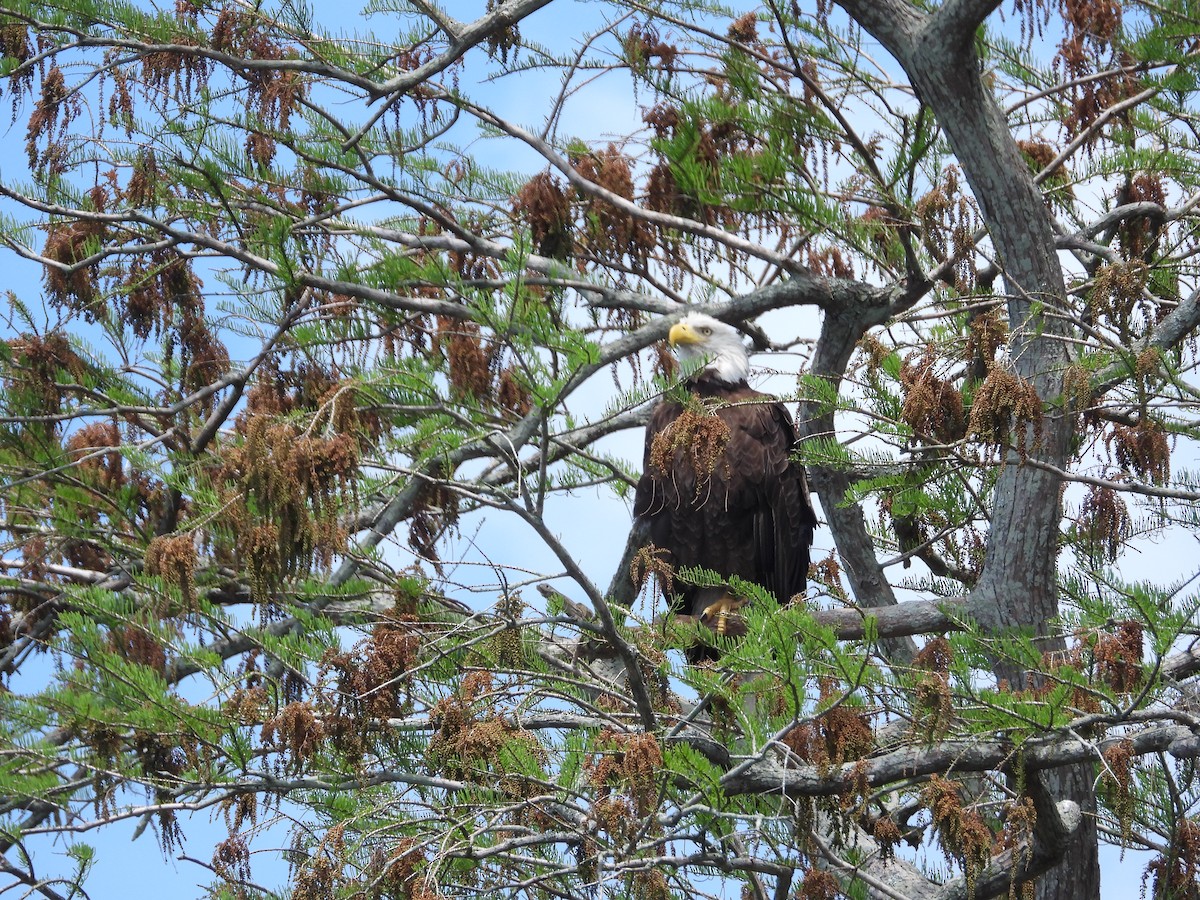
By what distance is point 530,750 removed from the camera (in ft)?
11.1

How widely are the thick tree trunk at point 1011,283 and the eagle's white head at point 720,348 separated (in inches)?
71.7

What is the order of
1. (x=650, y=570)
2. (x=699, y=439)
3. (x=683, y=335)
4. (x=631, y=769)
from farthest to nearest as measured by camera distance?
(x=683, y=335) < (x=650, y=570) < (x=699, y=439) < (x=631, y=769)

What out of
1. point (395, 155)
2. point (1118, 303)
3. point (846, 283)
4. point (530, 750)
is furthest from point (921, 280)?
point (530, 750)

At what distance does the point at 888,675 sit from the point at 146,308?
11.9 ft

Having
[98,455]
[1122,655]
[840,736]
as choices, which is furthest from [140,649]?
[1122,655]

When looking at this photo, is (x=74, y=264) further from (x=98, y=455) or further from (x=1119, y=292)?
(x=1119, y=292)

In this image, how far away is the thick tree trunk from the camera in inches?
171

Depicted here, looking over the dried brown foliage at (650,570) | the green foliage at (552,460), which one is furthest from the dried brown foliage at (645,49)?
the dried brown foliage at (650,570)

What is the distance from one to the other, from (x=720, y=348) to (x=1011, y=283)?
2216 mm

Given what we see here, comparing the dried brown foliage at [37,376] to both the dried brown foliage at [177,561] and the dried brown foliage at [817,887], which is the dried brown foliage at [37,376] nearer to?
the dried brown foliage at [177,561]

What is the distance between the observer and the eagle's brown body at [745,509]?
5.59m

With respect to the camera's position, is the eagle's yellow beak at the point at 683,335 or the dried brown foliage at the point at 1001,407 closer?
the dried brown foliage at the point at 1001,407

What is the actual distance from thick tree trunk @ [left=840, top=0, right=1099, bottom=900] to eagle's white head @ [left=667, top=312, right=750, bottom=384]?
1.82 m

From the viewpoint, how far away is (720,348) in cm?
634
